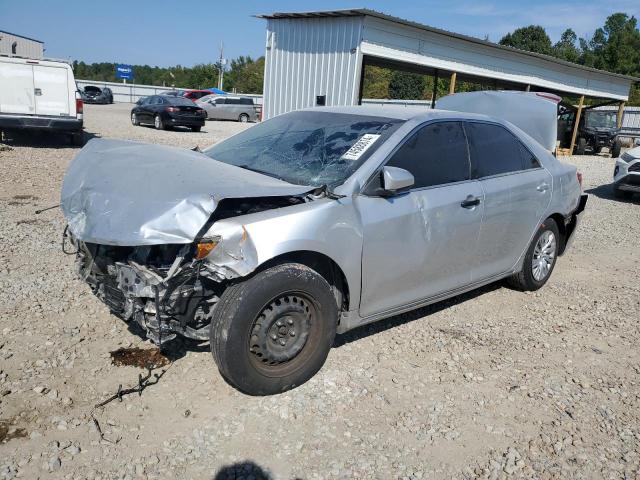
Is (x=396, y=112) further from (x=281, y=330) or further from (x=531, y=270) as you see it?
(x=531, y=270)

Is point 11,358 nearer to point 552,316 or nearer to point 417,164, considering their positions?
point 417,164

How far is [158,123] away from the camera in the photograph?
21.7m

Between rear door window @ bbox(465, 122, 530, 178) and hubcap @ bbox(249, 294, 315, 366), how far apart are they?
196 centimetres

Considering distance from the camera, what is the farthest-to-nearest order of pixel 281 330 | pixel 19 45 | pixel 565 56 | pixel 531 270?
pixel 565 56 < pixel 19 45 < pixel 531 270 < pixel 281 330

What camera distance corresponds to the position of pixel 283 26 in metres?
13.5

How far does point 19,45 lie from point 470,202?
41.3 meters

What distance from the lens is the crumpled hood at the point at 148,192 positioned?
9.59 feet

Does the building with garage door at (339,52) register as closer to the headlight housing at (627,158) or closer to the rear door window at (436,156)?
the headlight housing at (627,158)

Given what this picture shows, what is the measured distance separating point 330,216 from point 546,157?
2978 millimetres

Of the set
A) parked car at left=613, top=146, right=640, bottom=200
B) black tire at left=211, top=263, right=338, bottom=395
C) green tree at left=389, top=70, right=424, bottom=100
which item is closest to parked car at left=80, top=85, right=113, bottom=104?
green tree at left=389, top=70, right=424, bottom=100

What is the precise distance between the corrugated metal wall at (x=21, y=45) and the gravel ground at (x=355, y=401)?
33.4 meters

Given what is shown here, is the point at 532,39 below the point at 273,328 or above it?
above

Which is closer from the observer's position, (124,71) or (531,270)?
(531,270)

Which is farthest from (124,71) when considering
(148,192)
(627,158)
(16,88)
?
(148,192)
